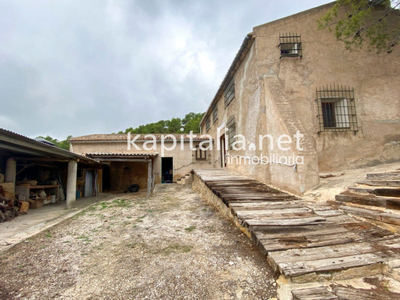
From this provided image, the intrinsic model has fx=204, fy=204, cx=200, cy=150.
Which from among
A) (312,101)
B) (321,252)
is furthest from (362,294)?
(312,101)

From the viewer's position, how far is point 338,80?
625 centimetres

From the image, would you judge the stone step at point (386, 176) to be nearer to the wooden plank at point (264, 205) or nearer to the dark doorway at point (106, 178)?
the wooden plank at point (264, 205)

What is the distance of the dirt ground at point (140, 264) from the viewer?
2.22m

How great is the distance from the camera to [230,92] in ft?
30.2

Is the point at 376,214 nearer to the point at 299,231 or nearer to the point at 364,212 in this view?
the point at 364,212

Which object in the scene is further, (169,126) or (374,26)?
(169,126)

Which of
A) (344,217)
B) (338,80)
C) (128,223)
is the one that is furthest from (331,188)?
(128,223)

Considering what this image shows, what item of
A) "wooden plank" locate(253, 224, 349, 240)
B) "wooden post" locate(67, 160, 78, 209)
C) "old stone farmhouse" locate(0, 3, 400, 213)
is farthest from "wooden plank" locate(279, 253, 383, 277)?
"wooden post" locate(67, 160, 78, 209)

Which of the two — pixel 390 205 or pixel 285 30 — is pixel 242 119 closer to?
pixel 285 30

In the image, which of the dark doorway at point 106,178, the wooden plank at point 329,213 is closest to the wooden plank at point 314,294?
the wooden plank at point 329,213

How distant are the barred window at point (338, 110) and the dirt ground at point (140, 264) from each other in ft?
14.4

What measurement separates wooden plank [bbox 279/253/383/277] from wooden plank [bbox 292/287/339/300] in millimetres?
160

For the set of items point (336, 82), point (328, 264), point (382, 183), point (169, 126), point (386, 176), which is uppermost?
point (169, 126)

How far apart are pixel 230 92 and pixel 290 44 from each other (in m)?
3.21
